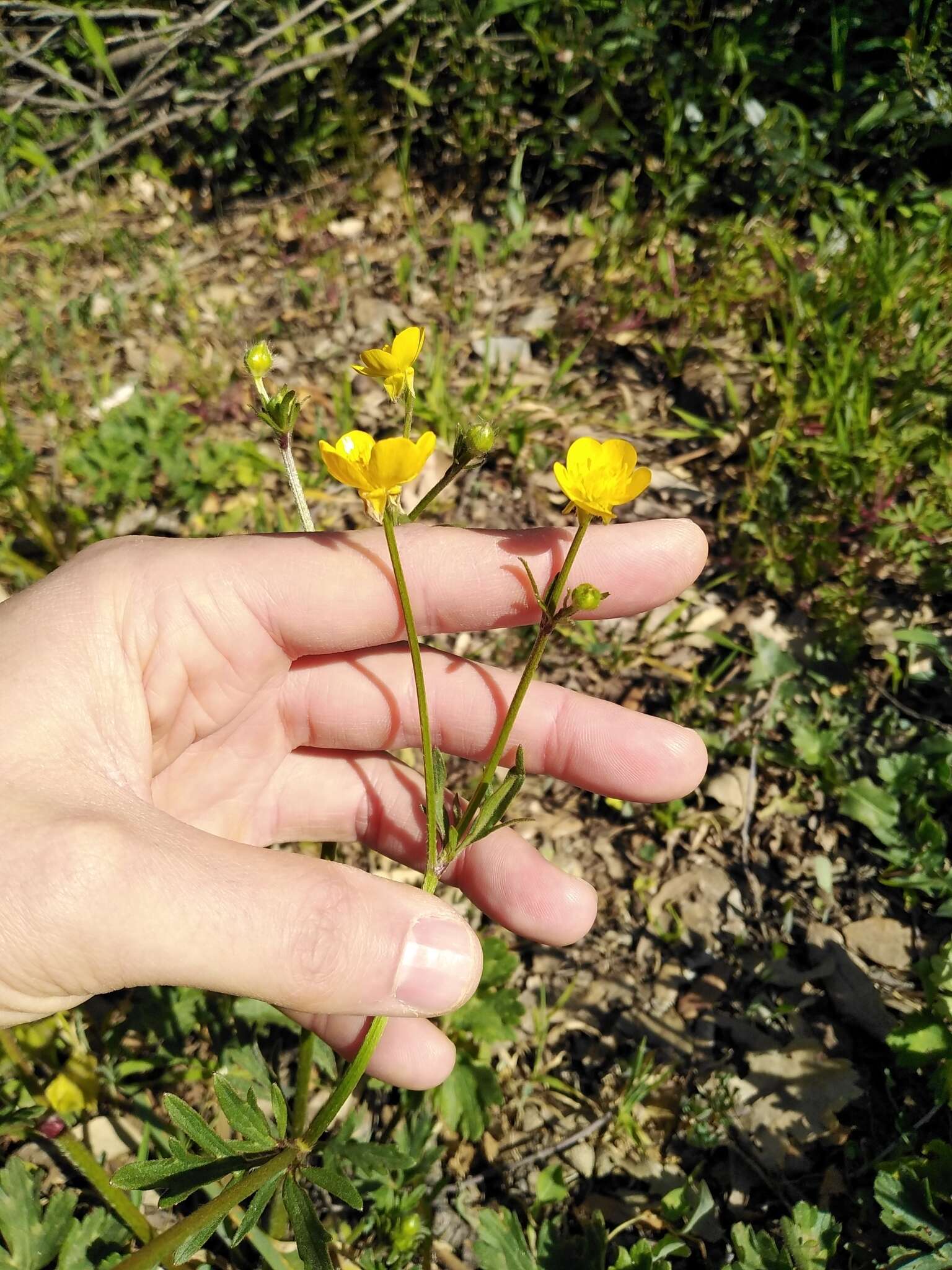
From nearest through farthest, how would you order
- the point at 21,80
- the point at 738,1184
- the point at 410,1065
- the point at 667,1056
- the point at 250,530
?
the point at 410,1065, the point at 738,1184, the point at 667,1056, the point at 250,530, the point at 21,80

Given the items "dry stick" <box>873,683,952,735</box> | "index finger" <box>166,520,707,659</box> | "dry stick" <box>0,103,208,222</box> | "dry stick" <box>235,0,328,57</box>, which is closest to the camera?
"index finger" <box>166,520,707,659</box>

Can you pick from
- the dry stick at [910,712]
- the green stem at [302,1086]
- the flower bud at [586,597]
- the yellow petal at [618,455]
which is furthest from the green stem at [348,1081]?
the dry stick at [910,712]

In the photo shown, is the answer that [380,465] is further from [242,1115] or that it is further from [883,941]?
[883,941]

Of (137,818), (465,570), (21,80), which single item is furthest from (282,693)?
(21,80)

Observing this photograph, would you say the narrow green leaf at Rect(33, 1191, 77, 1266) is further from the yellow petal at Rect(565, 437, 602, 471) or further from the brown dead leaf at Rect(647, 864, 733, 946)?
the yellow petal at Rect(565, 437, 602, 471)

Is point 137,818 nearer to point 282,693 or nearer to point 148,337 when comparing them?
point 282,693

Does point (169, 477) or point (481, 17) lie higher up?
point (481, 17)

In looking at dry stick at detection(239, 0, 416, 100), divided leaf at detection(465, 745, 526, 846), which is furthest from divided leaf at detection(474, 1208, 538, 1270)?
dry stick at detection(239, 0, 416, 100)
